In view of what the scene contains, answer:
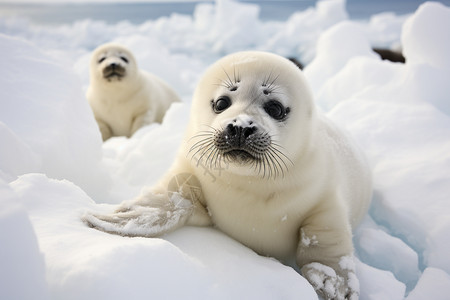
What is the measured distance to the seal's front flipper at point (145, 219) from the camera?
1.49 meters

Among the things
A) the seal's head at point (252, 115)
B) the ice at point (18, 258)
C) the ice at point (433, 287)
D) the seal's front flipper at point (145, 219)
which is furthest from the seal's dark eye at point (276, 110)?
the ice at point (18, 258)

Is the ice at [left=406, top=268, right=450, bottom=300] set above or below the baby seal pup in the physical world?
below

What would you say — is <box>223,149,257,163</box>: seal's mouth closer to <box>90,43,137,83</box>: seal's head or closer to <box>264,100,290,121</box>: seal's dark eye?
<box>264,100,290,121</box>: seal's dark eye

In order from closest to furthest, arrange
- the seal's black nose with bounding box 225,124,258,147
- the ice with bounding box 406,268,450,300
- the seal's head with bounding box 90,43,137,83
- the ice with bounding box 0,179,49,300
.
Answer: the ice with bounding box 0,179,49,300, the seal's black nose with bounding box 225,124,258,147, the ice with bounding box 406,268,450,300, the seal's head with bounding box 90,43,137,83

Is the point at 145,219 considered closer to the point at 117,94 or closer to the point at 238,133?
the point at 238,133

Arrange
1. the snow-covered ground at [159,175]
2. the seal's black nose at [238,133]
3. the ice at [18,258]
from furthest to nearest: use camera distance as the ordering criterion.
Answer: the seal's black nose at [238,133], the snow-covered ground at [159,175], the ice at [18,258]

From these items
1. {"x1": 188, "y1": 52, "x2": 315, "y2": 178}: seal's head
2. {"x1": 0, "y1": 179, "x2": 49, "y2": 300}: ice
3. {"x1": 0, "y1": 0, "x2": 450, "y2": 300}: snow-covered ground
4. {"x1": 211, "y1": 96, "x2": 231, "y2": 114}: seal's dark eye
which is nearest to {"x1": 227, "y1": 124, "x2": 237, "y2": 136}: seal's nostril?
{"x1": 188, "y1": 52, "x2": 315, "y2": 178}: seal's head

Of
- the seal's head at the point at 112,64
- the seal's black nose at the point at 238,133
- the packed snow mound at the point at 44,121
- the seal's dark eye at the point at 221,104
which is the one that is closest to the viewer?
the seal's black nose at the point at 238,133

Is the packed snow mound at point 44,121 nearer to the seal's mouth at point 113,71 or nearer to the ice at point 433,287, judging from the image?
the ice at point 433,287

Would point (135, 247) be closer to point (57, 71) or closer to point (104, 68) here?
point (57, 71)

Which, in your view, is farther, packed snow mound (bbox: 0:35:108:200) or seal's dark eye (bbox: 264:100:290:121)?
packed snow mound (bbox: 0:35:108:200)

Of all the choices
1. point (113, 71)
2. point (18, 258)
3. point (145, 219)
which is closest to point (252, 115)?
point (145, 219)

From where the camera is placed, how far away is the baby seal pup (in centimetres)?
157

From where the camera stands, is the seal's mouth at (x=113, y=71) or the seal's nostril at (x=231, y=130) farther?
the seal's mouth at (x=113, y=71)
